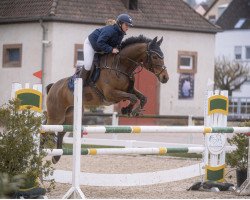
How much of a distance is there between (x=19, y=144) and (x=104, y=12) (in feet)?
74.8

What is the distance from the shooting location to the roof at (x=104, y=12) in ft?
99.3

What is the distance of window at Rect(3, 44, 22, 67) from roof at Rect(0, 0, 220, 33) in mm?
893

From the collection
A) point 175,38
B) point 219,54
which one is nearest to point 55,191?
point 175,38

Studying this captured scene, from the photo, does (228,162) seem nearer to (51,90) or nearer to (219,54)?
(51,90)

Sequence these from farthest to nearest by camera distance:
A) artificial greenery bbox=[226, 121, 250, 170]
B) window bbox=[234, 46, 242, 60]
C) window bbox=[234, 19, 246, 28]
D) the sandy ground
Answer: window bbox=[234, 19, 246, 28] < window bbox=[234, 46, 242, 60] < artificial greenery bbox=[226, 121, 250, 170] < the sandy ground

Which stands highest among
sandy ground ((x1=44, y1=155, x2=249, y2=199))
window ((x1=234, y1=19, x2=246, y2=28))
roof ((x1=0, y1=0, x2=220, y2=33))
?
window ((x1=234, y1=19, x2=246, y2=28))

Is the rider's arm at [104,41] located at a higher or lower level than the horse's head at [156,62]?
higher

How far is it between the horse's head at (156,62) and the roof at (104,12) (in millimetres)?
17996

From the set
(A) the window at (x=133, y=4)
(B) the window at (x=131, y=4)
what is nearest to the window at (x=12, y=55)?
(B) the window at (x=131, y=4)

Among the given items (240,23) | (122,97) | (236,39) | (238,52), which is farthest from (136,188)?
(240,23)

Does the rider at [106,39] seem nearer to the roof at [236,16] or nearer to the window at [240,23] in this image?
the roof at [236,16]

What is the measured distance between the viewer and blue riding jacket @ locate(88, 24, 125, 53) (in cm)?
1203

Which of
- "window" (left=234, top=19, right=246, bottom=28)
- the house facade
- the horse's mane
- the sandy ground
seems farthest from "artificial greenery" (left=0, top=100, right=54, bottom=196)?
"window" (left=234, top=19, right=246, bottom=28)

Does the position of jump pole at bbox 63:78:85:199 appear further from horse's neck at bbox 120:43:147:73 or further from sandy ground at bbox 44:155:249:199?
horse's neck at bbox 120:43:147:73
